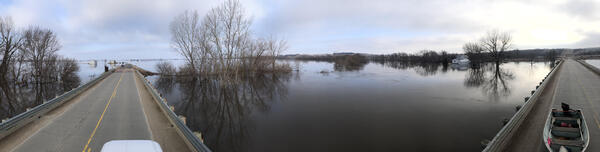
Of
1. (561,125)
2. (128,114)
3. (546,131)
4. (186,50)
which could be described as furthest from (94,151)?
(186,50)

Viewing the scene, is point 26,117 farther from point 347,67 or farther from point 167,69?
point 347,67

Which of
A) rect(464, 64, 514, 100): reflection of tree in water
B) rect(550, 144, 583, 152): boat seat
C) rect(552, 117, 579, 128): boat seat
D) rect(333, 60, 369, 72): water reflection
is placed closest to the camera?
rect(550, 144, 583, 152): boat seat

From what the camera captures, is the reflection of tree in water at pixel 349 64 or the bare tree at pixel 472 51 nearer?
the reflection of tree in water at pixel 349 64

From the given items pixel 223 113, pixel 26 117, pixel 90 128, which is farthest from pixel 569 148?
pixel 26 117

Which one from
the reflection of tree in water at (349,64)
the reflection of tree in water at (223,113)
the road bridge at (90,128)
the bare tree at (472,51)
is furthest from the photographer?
the bare tree at (472,51)

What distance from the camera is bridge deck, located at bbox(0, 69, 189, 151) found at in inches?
332

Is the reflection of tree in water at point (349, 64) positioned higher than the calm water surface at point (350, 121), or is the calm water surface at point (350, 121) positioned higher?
the reflection of tree in water at point (349, 64)

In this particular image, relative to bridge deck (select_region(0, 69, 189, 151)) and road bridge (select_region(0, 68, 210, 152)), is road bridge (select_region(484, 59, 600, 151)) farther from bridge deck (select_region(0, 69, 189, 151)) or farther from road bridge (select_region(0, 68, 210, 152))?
bridge deck (select_region(0, 69, 189, 151))

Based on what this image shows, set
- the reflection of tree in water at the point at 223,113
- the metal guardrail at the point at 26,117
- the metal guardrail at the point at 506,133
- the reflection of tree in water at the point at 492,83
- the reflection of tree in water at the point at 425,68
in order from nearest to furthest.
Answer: the metal guardrail at the point at 506,133 < the metal guardrail at the point at 26,117 < the reflection of tree in water at the point at 223,113 < the reflection of tree in water at the point at 492,83 < the reflection of tree in water at the point at 425,68

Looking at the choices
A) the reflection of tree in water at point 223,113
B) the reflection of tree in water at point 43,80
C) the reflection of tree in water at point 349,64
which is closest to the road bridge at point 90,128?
the reflection of tree in water at point 223,113

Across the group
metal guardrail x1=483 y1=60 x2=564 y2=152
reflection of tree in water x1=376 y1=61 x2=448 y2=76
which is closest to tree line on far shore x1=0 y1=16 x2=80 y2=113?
metal guardrail x1=483 y1=60 x2=564 y2=152

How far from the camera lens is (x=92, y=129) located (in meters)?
10.2

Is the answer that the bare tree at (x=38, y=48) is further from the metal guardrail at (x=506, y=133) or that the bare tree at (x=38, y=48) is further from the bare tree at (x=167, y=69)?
the metal guardrail at (x=506, y=133)

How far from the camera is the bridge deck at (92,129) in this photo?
27.7ft
